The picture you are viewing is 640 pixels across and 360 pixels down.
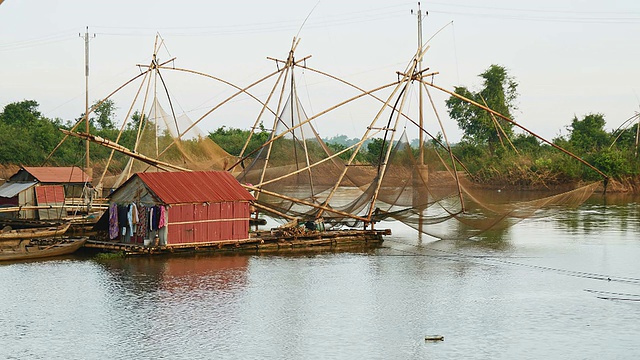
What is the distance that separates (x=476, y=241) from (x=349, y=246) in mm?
4218

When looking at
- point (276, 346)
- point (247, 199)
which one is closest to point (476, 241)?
point (247, 199)

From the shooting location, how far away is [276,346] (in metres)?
13.1

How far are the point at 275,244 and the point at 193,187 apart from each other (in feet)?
8.56

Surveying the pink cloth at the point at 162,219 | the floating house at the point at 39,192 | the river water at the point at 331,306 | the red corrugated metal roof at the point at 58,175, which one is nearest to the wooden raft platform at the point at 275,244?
the river water at the point at 331,306

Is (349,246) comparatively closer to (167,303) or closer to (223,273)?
(223,273)

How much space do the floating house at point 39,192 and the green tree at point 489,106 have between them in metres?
31.7

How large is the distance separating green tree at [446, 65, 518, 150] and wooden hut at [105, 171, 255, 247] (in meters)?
34.3

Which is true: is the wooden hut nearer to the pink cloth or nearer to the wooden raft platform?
the pink cloth

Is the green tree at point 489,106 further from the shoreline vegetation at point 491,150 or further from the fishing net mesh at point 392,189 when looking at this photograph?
the fishing net mesh at point 392,189

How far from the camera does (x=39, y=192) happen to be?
2628 cm

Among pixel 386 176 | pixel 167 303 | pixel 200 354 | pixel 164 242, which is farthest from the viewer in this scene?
pixel 386 176

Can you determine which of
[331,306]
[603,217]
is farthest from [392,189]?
[603,217]

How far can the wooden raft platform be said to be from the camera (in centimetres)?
2003

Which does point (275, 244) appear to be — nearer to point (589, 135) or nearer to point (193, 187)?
point (193, 187)
